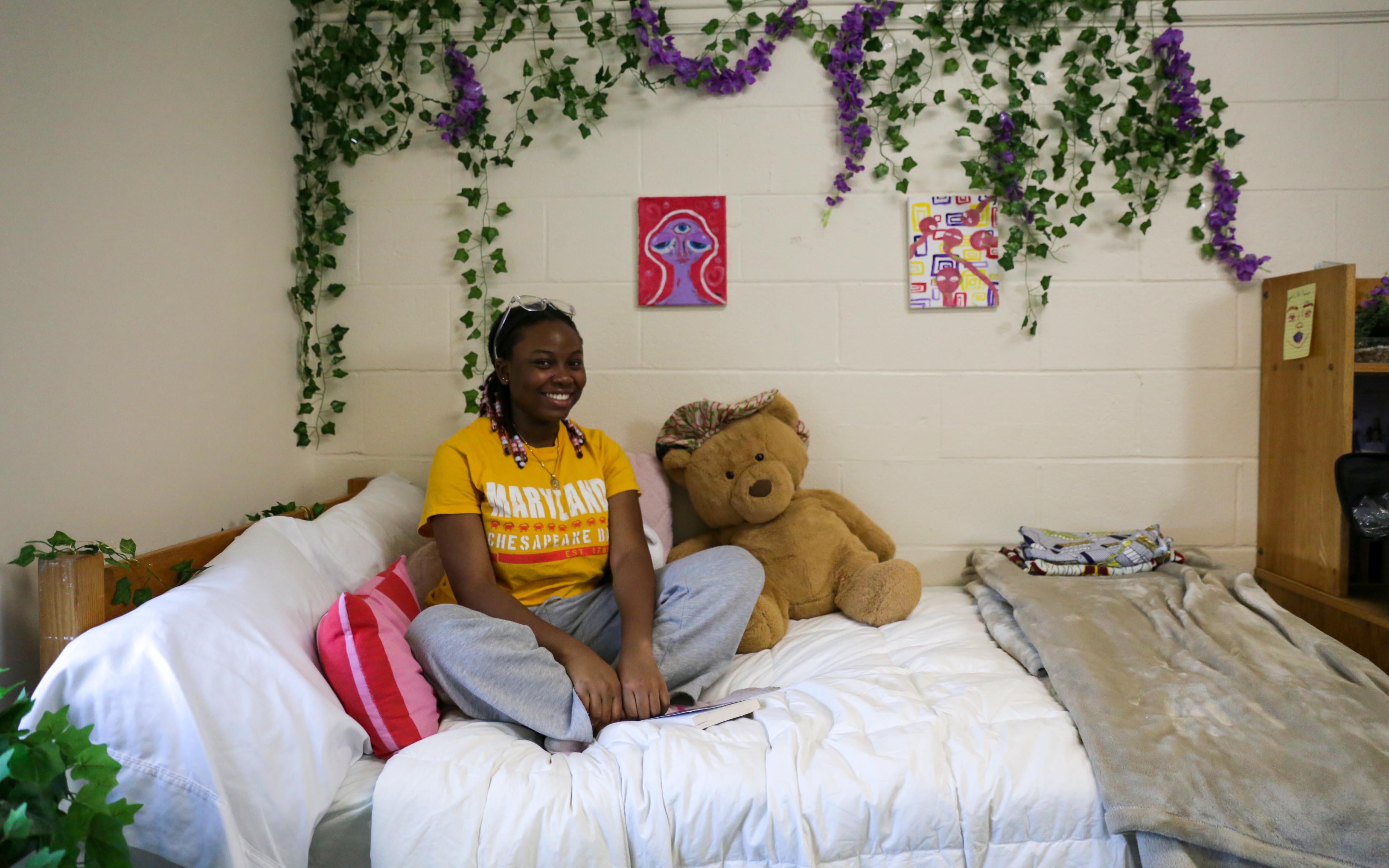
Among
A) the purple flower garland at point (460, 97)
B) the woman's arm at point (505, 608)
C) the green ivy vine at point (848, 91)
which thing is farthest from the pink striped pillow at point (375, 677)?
the purple flower garland at point (460, 97)

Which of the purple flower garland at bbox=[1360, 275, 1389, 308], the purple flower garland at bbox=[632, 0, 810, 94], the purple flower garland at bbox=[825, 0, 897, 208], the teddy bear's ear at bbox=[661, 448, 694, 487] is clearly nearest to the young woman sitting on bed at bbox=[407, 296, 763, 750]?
the teddy bear's ear at bbox=[661, 448, 694, 487]

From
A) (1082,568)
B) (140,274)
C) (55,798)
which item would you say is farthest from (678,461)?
(55,798)

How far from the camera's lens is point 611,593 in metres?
1.61

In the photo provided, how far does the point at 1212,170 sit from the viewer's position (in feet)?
6.45

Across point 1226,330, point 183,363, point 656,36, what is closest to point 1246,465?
point 1226,330

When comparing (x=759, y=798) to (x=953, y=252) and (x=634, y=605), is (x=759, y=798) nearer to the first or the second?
(x=634, y=605)

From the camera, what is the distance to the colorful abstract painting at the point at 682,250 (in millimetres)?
1998

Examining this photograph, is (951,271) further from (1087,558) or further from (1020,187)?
(1087,558)

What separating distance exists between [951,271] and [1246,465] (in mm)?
912

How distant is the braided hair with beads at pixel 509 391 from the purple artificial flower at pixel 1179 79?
1.59 meters

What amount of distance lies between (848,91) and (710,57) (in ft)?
1.16

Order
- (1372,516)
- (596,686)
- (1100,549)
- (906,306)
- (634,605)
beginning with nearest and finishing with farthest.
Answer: (596,686), (634,605), (1372,516), (1100,549), (906,306)

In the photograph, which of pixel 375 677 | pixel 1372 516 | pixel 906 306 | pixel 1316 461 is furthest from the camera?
pixel 906 306

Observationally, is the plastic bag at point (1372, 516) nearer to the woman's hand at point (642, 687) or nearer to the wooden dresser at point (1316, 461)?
the wooden dresser at point (1316, 461)
